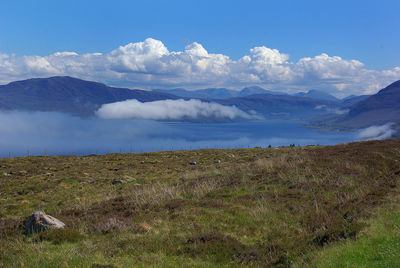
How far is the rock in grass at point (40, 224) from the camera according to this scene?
11.5 m

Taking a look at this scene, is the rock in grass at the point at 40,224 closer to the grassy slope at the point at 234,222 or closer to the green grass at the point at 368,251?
the grassy slope at the point at 234,222

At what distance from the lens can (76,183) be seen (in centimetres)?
2650

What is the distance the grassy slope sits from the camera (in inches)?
352

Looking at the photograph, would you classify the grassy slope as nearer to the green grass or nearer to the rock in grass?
the green grass

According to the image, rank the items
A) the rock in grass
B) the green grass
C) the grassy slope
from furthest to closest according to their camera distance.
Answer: the rock in grass
the grassy slope
the green grass

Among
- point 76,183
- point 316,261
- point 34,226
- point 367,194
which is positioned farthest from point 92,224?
point 76,183

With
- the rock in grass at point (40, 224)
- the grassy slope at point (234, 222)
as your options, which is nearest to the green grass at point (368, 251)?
the grassy slope at point (234, 222)

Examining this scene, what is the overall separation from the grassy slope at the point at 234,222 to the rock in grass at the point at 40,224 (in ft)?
1.41

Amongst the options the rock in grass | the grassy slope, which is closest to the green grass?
the grassy slope

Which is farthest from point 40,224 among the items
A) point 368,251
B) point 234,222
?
point 368,251

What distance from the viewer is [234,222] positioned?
12312 mm

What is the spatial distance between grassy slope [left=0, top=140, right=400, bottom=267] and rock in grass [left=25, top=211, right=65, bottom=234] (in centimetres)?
43

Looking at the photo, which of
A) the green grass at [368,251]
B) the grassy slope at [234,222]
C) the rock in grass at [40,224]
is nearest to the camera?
the green grass at [368,251]

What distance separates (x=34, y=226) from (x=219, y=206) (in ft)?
25.3
